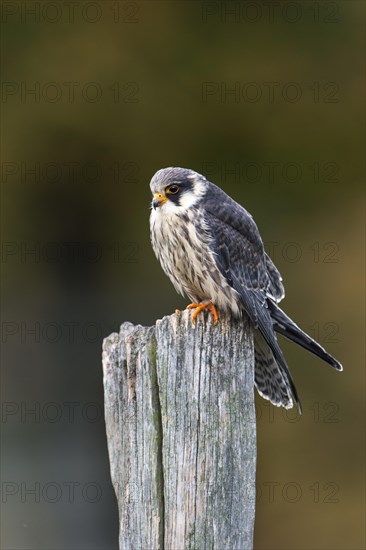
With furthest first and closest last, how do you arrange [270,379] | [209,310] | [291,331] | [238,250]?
1. [238,250]
2. [291,331]
3. [270,379]
4. [209,310]

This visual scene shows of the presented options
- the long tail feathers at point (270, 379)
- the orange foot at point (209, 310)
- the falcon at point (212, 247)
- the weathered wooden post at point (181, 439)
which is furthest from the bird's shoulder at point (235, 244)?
the weathered wooden post at point (181, 439)

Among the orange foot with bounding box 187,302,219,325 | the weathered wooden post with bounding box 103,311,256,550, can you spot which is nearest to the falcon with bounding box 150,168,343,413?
the orange foot with bounding box 187,302,219,325

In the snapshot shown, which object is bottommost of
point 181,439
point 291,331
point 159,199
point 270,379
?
point 181,439

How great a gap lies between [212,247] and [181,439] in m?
1.49

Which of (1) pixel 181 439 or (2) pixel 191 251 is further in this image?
(2) pixel 191 251

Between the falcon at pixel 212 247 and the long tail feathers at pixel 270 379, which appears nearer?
the long tail feathers at pixel 270 379

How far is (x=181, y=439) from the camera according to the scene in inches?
110

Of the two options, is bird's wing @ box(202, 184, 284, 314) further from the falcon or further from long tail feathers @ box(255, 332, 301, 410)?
long tail feathers @ box(255, 332, 301, 410)

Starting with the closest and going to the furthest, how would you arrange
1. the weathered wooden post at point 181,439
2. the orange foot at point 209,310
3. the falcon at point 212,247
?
1. the weathered wooden post at point 181,439
2. the orange foot at point 209,310
3. the falcon at point 212,247

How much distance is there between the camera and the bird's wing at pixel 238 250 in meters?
4.14

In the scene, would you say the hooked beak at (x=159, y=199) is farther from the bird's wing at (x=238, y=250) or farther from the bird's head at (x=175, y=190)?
the bird's wing at (x=238, y=250)

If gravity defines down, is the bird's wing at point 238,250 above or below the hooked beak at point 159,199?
below

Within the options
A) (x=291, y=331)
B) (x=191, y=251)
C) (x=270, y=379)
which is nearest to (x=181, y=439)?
(x=270, y=379)

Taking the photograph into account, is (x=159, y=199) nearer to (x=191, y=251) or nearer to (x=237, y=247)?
(x=191, y=251)
